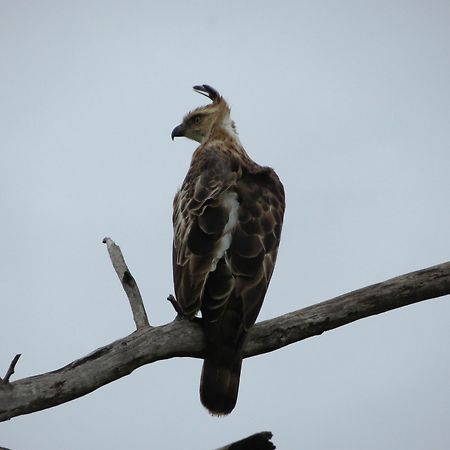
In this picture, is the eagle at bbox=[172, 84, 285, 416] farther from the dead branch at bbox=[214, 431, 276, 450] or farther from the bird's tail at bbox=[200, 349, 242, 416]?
the dead branch at bbox=[214, 431, 276, 450]

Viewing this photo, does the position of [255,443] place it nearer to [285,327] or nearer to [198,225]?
[285,327]

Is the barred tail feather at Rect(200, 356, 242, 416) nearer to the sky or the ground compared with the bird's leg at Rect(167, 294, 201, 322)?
nearer to the ground

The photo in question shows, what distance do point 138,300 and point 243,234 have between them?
942 mm

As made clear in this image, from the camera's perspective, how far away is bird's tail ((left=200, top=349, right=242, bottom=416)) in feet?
18.4

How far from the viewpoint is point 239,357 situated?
18.6 ft

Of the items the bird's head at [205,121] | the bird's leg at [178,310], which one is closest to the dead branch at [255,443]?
the bird's leg at [178,310]

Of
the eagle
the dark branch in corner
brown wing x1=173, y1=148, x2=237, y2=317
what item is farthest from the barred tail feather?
brown wing x1=173, y1=148, x2=237, y2=317

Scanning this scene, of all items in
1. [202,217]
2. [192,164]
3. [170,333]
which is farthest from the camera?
[192,164]

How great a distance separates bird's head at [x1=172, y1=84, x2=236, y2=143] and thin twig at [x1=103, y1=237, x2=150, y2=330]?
9.22 feet

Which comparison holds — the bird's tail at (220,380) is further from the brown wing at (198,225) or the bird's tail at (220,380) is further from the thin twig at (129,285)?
the thin twig at (129,285)

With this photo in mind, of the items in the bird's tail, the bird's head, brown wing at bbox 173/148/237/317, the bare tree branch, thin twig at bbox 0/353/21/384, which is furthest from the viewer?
the bird's head

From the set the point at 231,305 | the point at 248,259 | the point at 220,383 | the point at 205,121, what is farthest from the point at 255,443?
the point at 205,121

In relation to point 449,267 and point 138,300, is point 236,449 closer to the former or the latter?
point 138,300

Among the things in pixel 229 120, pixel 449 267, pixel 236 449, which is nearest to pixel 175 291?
pixel 236 449
